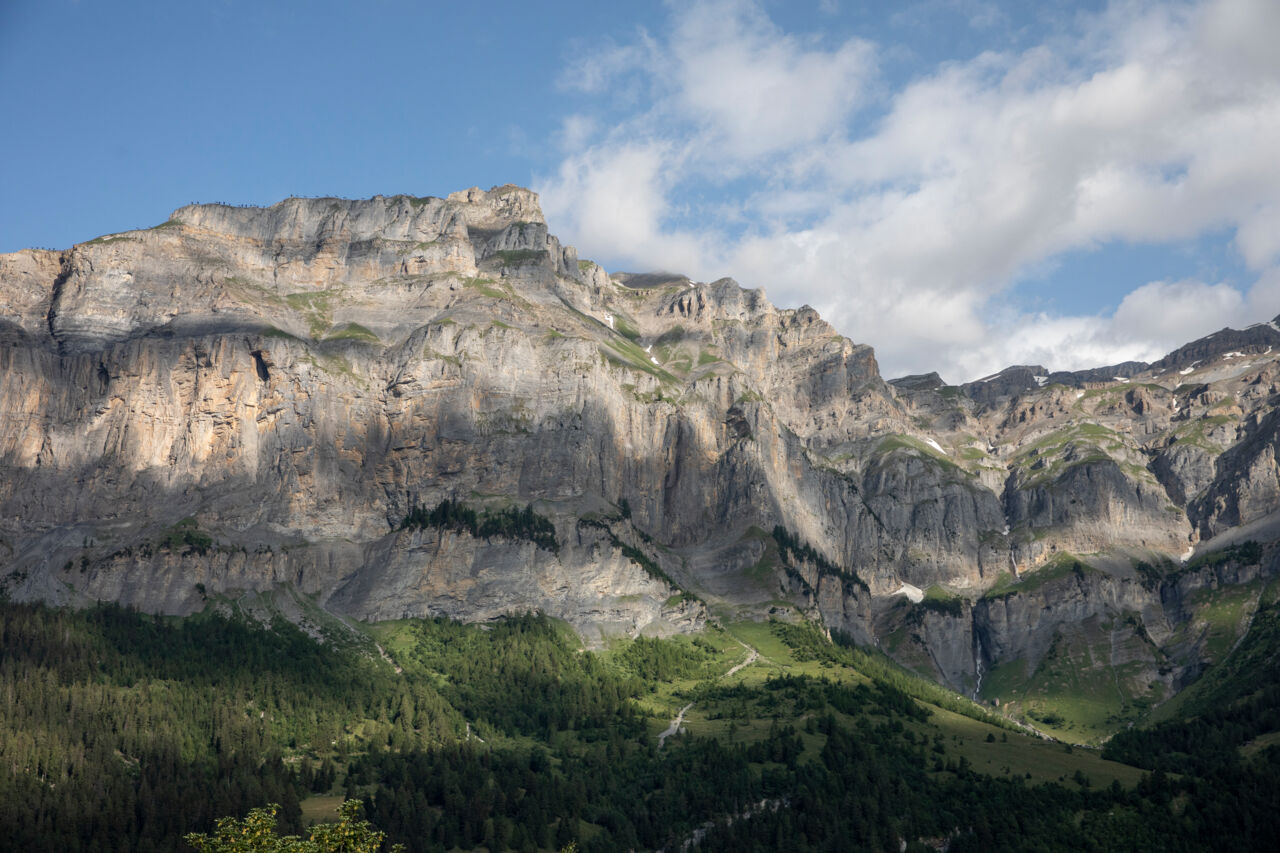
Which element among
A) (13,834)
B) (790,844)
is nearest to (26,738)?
(13,834)

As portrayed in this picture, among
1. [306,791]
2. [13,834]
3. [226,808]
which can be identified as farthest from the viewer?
[306,791]

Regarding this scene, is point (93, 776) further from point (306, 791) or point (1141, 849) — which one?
point (1141, 849)

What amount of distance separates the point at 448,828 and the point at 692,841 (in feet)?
117

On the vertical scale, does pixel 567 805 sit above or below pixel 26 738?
below

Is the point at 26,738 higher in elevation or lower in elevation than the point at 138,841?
higher

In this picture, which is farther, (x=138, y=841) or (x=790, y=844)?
(x=790, y=844)

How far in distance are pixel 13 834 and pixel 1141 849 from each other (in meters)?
154

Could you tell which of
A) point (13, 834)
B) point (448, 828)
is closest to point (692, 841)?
point (448, 828)

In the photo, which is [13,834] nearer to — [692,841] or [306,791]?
[306,791]

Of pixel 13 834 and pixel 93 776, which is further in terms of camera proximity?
pixel 93 776

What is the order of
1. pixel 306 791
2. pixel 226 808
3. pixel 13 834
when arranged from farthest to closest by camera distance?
1. pixel 306 791
2. pixel 226 808
3. pixel 13 834

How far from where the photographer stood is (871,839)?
188250 mm

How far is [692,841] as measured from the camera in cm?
19125

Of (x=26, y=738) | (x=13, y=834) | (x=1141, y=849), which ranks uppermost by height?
(x=26, y=738)
